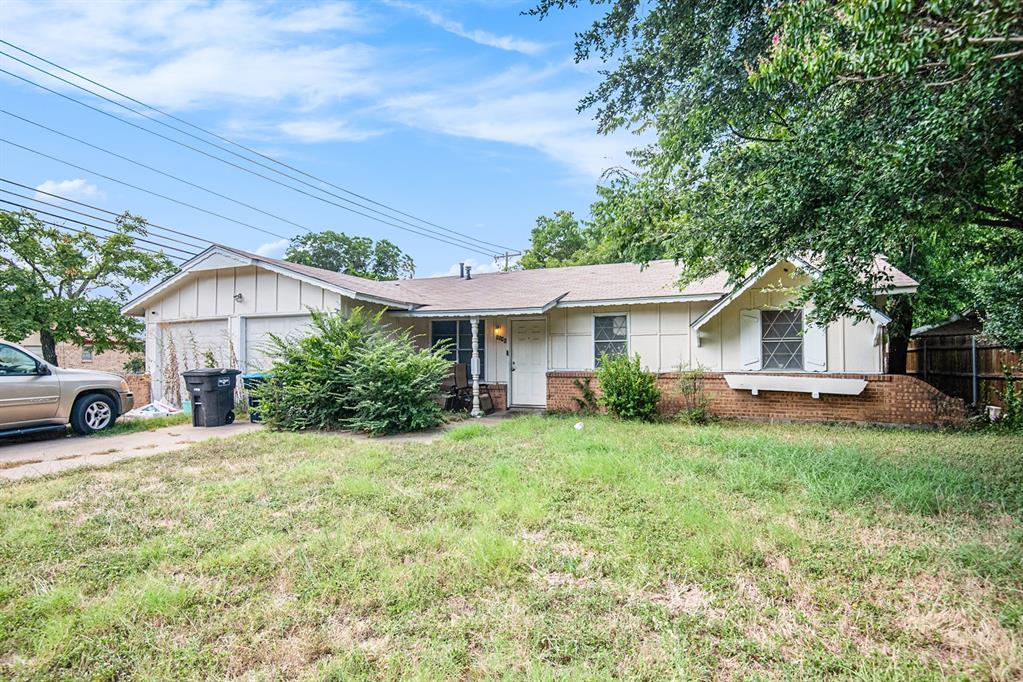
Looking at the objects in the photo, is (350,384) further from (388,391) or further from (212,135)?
(212,135)

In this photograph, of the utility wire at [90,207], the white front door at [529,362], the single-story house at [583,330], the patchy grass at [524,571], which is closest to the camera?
the patchy grass at [524,571]

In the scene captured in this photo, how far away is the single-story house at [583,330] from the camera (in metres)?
9.14

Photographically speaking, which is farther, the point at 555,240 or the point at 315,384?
the point at 555,240

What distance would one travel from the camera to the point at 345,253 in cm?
4191

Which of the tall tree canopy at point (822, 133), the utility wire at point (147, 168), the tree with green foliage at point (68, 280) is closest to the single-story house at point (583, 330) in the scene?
the tall tree canopy at point (822, 133)

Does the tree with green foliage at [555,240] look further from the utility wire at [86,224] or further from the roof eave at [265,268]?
the roof eave at [265,268]

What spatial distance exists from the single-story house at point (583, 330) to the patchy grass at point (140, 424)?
5.39 ft

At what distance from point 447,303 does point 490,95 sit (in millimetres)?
5303

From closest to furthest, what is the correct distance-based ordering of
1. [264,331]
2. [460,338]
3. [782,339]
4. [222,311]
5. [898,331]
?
[782,339] → [898,331] → [264,331] → [222,311] → [460,338]

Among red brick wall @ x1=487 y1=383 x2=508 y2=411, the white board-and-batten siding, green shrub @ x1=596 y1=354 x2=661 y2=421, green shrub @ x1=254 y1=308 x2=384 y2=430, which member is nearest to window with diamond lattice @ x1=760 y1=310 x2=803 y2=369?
green shrub @ x1=596 y1=354 x2=661 y2=421

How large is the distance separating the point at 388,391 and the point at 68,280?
1505 centimetres

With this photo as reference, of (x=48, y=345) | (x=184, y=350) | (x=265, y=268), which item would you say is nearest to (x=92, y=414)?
(x=184, y=350)

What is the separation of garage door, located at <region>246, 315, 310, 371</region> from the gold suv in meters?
2.72

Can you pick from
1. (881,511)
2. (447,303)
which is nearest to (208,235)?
(447,303)
